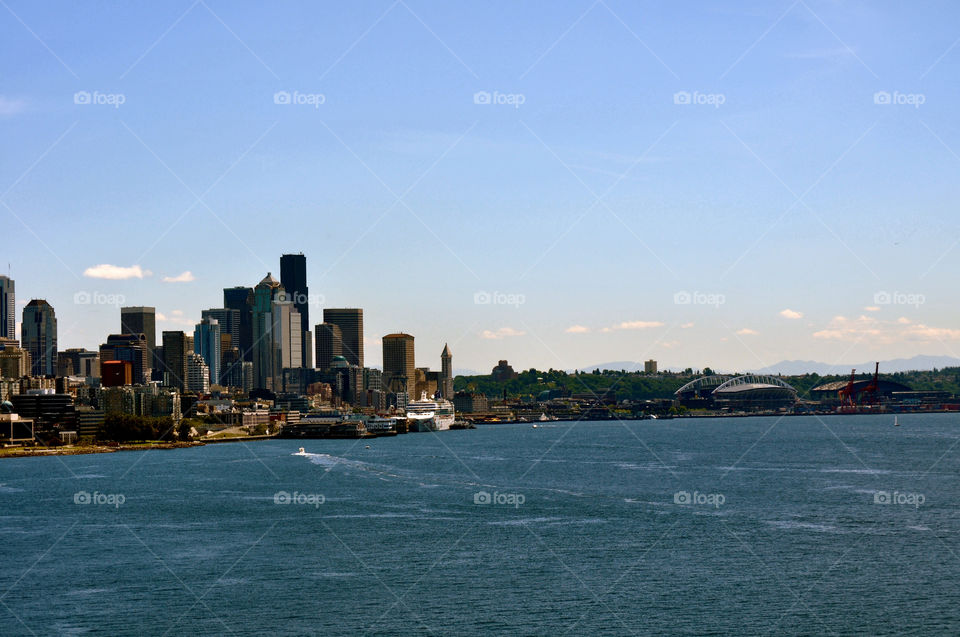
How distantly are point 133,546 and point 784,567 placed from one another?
33525mm

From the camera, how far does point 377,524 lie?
62.8 meters

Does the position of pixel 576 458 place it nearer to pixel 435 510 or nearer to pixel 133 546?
pixel 435 510

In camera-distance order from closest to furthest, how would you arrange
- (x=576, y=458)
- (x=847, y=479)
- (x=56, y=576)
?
(x=56, y=576), (x=847, y=479), (x=576, y=458)

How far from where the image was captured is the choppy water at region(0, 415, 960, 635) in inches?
1619

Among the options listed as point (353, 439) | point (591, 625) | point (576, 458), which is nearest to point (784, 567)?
point (591, 625)

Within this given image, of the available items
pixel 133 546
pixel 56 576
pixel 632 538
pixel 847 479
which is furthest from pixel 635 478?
pixel 56 576

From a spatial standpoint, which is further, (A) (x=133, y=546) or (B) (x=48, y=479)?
(B) (x=48, y=479)

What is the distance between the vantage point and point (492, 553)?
5303cm

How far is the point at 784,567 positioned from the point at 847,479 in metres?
40.9

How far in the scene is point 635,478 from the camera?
88.5 metres

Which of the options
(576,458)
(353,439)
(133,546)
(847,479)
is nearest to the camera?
(133,546)

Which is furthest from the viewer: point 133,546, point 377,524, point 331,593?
point 377,524

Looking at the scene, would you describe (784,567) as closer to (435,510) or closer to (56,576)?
(435,510)

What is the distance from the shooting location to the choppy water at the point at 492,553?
4112 cm
